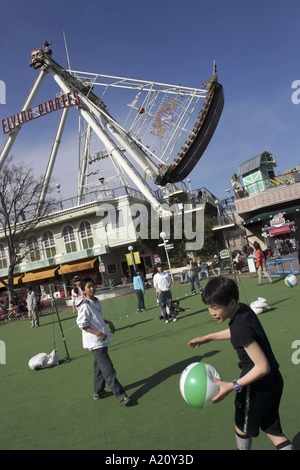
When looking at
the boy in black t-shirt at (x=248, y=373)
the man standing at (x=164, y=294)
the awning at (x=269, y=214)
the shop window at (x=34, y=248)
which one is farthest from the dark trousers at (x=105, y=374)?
the shop window at (x=34, y=248)

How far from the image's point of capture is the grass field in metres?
3.61

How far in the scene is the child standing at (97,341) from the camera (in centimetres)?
461

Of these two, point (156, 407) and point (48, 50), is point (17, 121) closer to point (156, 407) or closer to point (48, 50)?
point (48, 50)

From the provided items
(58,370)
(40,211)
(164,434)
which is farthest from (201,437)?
(40,211)

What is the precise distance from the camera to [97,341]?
4.77 m

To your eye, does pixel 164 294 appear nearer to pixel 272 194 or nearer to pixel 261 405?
pixel 261 405

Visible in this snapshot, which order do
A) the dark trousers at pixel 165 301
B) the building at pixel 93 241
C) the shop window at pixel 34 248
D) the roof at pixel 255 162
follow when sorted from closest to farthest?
the dark trousers at pixel 165 301
the roof at pixel 255 162
the building at pixel 93 241
the shop window at pixel 34 248

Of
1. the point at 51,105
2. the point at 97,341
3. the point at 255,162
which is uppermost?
the point at 51,105

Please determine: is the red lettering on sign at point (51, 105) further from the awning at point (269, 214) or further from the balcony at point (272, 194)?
the awning at point (269, 214)

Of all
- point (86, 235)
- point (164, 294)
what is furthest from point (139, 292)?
point (86, 235)

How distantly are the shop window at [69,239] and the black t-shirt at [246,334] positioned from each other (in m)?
32.7

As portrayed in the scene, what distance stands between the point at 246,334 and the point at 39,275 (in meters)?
33.8

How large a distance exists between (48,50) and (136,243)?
2022cm
